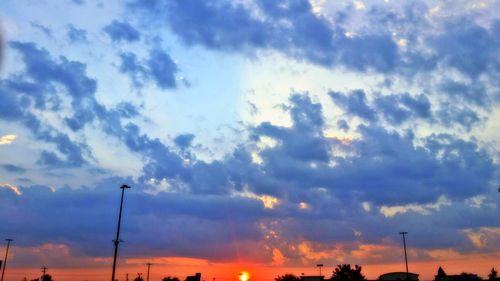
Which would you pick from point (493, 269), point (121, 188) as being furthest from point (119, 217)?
point (493, 269)

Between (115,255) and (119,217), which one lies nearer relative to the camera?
(115,255)

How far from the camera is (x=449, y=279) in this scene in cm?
8662

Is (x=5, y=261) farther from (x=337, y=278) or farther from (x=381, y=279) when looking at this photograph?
(x=381, y=279)

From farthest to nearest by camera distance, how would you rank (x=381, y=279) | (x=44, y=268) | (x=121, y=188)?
(x=44, y=268)
(x=381, y=279)
(x=121, y=188)

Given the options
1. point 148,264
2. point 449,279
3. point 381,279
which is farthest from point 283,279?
point 148,264

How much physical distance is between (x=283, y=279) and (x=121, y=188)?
67.7 metres

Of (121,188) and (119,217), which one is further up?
(121,188)

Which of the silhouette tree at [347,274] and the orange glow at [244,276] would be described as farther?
the silhouette tree at [347,274]

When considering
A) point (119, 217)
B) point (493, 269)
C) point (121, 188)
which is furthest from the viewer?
point (493, 269)

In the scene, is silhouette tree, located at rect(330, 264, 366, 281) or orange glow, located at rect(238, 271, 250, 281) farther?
silhouette tree, located at rect(330, 264, 366, 281)

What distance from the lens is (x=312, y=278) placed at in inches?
3511

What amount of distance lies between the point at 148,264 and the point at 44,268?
1230 inches

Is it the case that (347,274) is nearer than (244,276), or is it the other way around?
(244,276)

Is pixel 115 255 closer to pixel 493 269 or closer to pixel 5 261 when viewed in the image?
pixel 5 261
